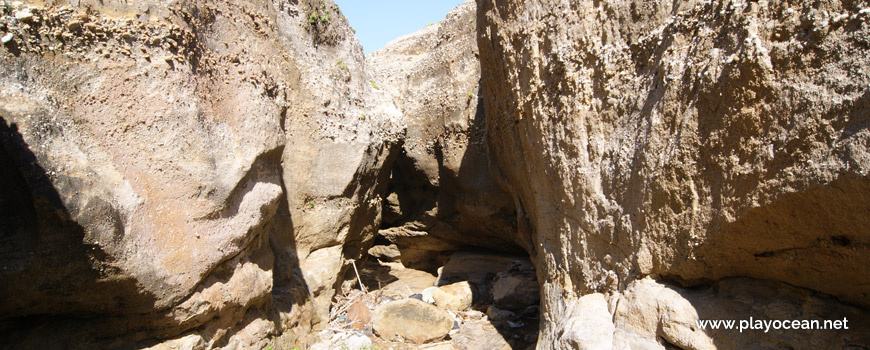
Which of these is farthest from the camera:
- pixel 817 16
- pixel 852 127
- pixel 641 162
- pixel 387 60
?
pixel 387 60

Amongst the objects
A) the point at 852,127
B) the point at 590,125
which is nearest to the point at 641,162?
the point at 590,125

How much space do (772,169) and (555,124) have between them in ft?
5.55

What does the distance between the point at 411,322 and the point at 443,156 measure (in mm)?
2600

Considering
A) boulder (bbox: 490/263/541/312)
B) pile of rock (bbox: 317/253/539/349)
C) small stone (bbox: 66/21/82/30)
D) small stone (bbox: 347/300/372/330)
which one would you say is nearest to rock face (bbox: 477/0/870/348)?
pile of rock (bbox: 317/253/539/349)

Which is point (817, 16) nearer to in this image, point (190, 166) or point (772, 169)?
point (772, 169)

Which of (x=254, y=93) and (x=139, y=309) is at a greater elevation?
(x=254, y=93)

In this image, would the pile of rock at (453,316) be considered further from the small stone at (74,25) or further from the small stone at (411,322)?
the small stone at (74,25)

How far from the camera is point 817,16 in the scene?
2203 millimetres

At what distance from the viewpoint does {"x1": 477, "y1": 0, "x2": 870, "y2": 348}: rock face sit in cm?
216

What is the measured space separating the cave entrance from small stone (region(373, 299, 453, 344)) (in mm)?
218

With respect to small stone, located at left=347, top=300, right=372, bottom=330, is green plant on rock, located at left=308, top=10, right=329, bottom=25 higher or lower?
higher

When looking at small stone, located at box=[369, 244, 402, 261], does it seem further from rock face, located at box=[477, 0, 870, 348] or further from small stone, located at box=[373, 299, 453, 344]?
rock face, located at box=[477, 0, 870, 348]

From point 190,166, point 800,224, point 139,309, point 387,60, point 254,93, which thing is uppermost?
point 387,60

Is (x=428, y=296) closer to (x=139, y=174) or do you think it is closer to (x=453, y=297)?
(x=453, y=297)
